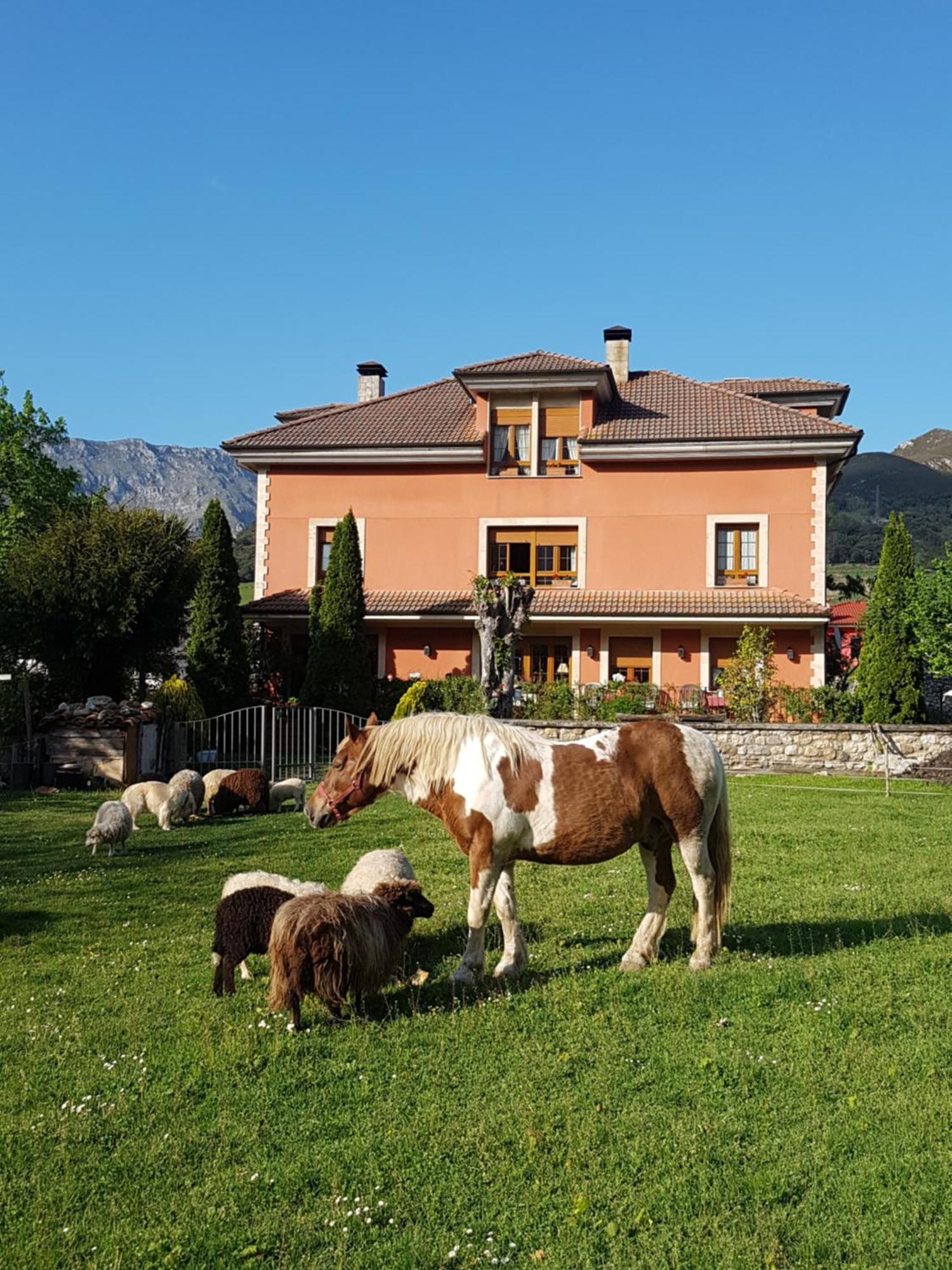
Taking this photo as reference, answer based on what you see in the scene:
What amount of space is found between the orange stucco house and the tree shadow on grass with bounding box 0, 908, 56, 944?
20.4 meters

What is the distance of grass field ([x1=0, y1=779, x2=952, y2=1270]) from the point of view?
3.76 m

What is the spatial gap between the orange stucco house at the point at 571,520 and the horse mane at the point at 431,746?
2138 cm

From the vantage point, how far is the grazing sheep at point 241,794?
50.7ft

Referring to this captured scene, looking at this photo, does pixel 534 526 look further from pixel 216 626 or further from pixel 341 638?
pixel 216 626

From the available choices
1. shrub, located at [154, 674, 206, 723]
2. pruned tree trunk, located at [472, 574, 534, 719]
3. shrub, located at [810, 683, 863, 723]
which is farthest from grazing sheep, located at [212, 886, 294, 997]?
shrub, located at [810, 683, 863, 723]

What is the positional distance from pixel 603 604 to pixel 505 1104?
79.8 ft

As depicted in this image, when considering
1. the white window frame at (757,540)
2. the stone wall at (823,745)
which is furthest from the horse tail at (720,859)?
the white window frame at (757,540)

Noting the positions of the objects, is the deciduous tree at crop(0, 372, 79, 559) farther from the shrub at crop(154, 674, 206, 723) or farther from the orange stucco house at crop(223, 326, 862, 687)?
the shrub at crop(154, 674, 206, 723)

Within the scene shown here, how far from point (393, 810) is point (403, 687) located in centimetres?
1216

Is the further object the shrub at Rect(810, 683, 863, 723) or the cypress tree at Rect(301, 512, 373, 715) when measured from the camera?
the cypress tree at Rect(301, 512, 373, 715)

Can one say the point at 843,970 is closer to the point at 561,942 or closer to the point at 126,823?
the point at 561,942

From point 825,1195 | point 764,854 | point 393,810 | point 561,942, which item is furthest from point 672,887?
point 393,810

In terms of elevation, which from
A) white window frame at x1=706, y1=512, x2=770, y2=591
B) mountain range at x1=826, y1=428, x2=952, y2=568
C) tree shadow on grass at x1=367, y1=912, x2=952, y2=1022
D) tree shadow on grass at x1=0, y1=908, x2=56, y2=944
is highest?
mountain range at x1=826, y1=428, x2=952, y2=568

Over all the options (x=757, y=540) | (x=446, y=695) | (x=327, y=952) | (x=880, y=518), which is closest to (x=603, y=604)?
(x=757, y=540)
